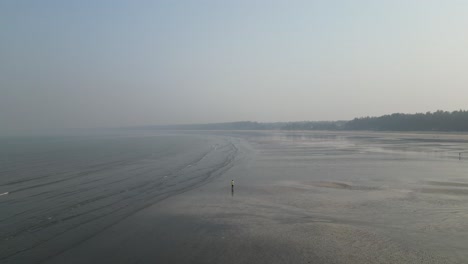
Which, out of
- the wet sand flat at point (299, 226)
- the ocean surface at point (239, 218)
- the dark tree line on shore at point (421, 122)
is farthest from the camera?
the dark tree line on shore at point (421, 122)

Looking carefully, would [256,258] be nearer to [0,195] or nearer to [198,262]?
[198,262]

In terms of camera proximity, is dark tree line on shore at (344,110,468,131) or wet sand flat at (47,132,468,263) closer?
wet sand flat at (47,132,468,263)

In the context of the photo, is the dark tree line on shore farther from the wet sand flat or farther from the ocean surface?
the wet sand flat

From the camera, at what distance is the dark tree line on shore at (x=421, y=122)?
99.8m

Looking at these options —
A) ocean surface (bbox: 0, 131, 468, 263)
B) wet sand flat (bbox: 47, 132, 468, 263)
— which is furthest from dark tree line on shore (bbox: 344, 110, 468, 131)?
wet sand flat (bbox: 47, 132, 468, 263)

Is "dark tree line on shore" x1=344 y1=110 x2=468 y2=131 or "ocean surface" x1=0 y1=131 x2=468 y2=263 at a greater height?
"dark tree line on shore" x1=344 y1=110 x2=468 y2=131

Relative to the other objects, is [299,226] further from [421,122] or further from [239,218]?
[421,122]

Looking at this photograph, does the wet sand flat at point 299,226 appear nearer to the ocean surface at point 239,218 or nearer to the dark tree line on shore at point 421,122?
the ocean surface at point 239,218

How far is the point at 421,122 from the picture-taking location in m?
114

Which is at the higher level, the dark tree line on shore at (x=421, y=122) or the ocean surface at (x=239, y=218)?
the dark tree line on shore at (x=421, y=122)

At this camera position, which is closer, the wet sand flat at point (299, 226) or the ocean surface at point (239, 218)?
the wet sand flat at point (299, 226)

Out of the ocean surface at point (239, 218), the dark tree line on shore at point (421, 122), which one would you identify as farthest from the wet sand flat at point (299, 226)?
the dark tree line on shore at point (421, 122)

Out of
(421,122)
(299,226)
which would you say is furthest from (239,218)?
(421,122)

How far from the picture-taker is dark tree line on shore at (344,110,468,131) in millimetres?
99750
